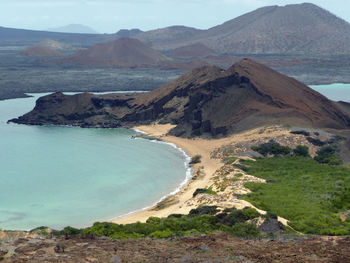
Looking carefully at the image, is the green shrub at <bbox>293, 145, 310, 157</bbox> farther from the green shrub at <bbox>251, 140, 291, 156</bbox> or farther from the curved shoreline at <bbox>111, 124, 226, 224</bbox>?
the curved shoreline at <bbox>111, 124, 226, 224</bbox>

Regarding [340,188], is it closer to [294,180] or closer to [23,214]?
[294,180]

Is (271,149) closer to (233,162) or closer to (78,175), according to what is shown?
(233,162)

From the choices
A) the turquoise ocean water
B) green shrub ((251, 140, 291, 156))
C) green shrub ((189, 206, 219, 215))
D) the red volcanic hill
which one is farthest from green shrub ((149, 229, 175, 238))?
the red volcanic hill

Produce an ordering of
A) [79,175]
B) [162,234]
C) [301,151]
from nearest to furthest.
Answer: [162,234]
[79,175]
[301,151]

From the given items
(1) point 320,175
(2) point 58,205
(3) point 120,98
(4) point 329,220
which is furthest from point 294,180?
(3) point 120,98

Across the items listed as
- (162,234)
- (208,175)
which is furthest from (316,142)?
(162,234)

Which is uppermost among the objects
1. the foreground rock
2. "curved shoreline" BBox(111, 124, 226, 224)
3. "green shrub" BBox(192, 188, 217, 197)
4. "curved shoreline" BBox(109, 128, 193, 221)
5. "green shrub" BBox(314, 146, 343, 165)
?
the foreground rock

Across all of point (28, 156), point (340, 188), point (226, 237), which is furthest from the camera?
point (28, 156)
